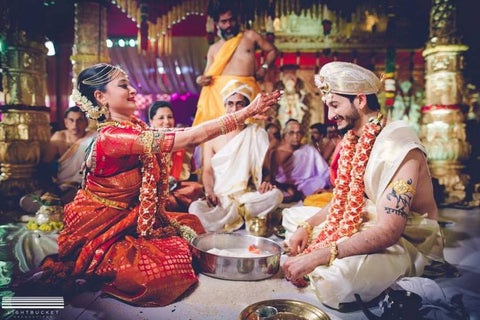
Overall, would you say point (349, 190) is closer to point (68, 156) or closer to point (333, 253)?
point (333, 253)

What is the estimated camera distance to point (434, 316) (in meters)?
1.94

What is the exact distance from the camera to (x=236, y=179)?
4418 millimetres

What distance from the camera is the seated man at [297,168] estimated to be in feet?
18.9

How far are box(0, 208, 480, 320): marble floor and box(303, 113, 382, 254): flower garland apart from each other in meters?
0.37

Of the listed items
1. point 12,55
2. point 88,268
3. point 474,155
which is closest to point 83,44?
point 12,55

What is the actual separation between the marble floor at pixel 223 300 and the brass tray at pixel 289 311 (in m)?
0.22

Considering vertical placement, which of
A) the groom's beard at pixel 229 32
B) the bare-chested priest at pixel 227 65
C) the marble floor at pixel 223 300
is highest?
the groom's beard at pixel 229 32

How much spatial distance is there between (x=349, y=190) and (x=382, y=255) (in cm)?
56

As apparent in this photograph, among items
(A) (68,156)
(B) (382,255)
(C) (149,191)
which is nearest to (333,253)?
(B) (382,255)

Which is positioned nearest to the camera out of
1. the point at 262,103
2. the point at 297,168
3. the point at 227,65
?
the point at 262,103

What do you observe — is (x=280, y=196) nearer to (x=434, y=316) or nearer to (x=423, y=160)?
(x=423, y=160)

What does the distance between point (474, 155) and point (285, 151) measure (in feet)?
16.2

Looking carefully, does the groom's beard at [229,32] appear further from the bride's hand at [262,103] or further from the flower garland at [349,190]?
the flower garland at [349,190]

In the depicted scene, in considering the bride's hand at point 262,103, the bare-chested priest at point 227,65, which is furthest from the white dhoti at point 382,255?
the bare-chested priest at point 227,65
